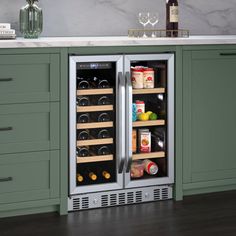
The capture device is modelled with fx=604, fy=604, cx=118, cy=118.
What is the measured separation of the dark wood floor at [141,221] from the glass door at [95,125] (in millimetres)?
193

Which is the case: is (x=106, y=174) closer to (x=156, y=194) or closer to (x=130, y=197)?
(x=130, y=197)

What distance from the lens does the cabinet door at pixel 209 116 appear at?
3.81 metres

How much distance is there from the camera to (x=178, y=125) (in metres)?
3.81

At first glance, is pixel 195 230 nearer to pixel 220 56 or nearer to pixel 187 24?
pixel 220 56

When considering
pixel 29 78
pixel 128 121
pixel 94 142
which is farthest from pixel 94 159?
pixel 29 78

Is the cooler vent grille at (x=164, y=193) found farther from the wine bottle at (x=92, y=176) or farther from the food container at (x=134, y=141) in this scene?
the wine bottle at (x=92, y=176)

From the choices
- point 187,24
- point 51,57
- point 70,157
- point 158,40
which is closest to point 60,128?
point 70,157

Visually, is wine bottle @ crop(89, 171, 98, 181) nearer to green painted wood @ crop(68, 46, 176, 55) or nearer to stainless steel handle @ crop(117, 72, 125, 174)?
stainless steel handle @ crop(117, 72, 125, 174)

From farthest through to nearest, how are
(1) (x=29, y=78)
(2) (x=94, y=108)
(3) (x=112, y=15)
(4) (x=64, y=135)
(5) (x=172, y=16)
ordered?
(3) (x=112, y=15) < (5) (x=172, y=16) < (2) (x=94, y=108) < (4) (x=64, y=135) < (1) (x=29, y=78)

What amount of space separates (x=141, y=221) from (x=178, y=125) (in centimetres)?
69

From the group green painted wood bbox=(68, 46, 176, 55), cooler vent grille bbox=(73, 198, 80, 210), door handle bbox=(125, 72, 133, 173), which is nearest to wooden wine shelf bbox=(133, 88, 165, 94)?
door handle bbox=(125, 72, 133, 173)

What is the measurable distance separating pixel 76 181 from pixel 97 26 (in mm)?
1169

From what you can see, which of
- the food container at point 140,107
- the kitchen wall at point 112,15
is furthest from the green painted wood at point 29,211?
the kitchen wall at point 112,15

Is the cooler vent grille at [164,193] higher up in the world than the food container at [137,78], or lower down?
lower down
